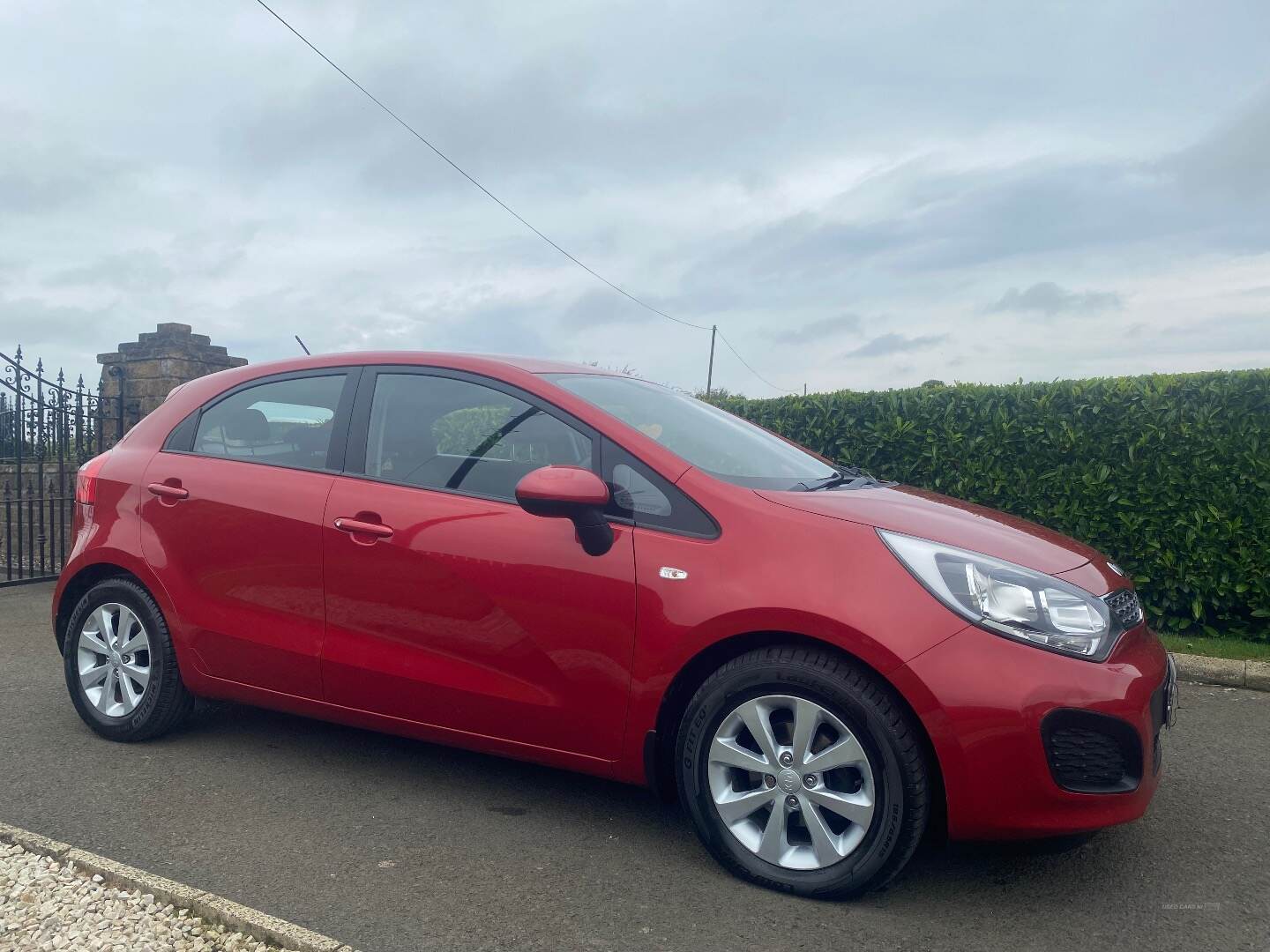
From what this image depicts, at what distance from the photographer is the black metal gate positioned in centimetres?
866

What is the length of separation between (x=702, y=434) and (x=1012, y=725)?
150 cm

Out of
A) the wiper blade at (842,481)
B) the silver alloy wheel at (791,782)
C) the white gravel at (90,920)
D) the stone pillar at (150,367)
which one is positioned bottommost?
A: the white gravel at (90,920)

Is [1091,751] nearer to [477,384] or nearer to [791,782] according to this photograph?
[791,782]

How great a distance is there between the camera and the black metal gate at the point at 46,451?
8664mm

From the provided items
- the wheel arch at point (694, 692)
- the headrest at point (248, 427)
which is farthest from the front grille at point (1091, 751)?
the headrest at point (248, 427)

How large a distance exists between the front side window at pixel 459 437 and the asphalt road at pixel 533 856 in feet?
3.78

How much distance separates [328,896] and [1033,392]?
5.73 metres

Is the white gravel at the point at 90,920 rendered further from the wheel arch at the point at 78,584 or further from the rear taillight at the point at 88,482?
A: the rear taillight at the point at 88,482

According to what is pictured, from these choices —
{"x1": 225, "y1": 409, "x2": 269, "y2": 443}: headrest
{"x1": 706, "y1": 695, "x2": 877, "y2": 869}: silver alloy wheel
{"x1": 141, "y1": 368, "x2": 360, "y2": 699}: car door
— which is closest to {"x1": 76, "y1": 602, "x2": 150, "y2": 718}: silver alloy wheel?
{"x1": 141, "y1": 368, "x2": 360, "y2": 699}: car door

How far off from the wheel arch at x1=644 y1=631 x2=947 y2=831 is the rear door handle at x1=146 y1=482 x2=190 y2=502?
2.18 metres

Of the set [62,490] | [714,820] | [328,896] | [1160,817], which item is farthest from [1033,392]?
[62,490]

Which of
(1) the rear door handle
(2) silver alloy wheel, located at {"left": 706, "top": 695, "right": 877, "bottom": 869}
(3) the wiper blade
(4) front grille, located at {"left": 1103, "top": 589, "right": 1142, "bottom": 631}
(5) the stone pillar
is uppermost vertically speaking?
(5) the stone pillar

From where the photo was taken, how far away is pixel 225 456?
13.6 feet

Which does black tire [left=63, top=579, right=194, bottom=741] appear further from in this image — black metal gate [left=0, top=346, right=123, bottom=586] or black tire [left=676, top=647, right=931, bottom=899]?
black metal gate [left=0, top=346, right=123, bottom=586]
